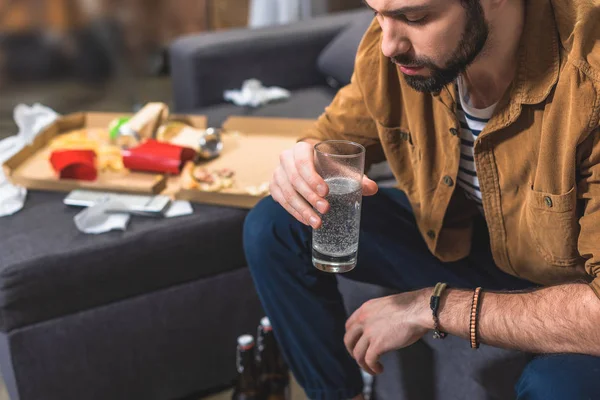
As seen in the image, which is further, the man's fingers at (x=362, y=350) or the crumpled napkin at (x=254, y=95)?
the crumpled napkin at (x=254, y=95)

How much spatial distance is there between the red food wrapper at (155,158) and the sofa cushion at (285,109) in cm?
41

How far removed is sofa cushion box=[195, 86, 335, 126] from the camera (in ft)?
7.32

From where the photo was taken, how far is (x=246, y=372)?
1.58 m

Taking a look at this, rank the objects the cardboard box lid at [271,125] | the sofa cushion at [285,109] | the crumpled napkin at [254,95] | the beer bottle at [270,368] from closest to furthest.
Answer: the beer bottle at [270,368] → the cardboard box lid at [271,125] → the sofa cushion at [285,109] → the crumpled napkin at [254,95]

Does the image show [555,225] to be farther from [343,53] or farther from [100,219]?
A: [343,53]

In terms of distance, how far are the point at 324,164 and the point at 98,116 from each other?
3.88 ft

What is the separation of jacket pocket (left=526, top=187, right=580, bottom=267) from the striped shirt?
0.42 ft

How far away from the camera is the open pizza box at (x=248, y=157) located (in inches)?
63.9

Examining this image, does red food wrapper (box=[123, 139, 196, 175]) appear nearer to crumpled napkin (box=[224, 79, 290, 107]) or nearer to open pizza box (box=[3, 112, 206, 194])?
open pizza box (box=[3, 112, 206, 194])

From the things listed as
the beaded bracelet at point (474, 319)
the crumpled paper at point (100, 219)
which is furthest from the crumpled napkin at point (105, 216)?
the beaded bracelet at point (474, 319)

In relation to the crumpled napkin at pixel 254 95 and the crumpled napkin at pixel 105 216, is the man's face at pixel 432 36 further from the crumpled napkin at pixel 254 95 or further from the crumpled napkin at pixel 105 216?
the crumpled napkin at pixel 254 95

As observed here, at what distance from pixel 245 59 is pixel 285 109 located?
0.87ft

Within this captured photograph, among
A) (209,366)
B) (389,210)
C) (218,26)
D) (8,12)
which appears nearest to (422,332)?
(389,210)

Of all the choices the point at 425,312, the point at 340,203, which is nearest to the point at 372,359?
the point at 425,312
